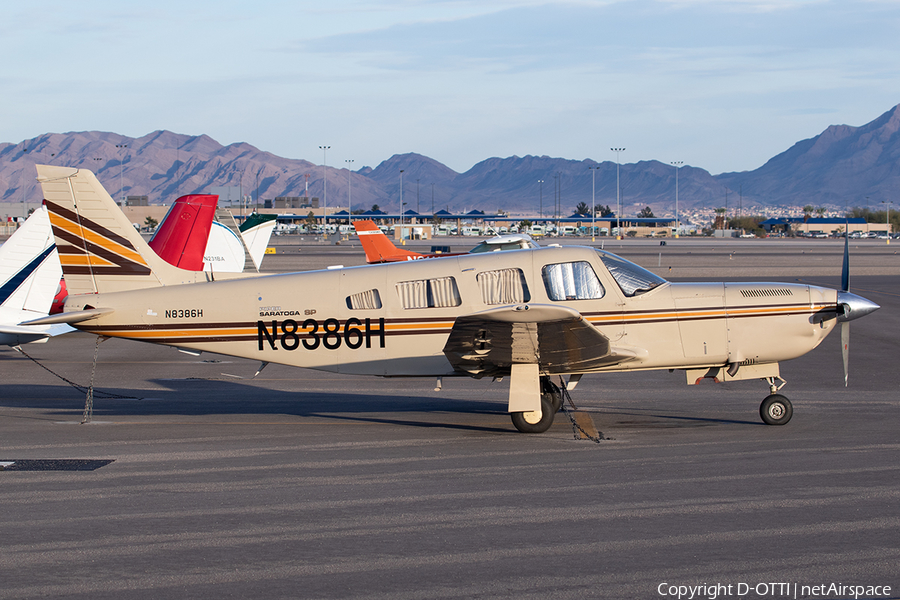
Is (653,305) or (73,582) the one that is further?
(653,305)

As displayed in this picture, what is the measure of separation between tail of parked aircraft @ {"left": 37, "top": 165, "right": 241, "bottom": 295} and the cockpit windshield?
6377 millimetres

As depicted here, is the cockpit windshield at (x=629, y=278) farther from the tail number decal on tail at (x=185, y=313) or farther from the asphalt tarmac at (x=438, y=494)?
the tail number decal on tail at (x=185, y=313)

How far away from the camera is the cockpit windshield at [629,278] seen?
1109cm

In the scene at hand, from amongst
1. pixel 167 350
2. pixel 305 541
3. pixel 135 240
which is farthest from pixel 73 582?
pixel 167 350

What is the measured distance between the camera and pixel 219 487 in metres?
8.37

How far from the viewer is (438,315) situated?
11117 millimetres

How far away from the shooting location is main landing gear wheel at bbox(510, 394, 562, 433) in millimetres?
10852

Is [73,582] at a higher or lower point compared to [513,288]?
lower

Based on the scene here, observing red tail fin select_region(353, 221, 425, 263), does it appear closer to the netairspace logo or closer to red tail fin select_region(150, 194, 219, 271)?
red tail fin select_region(150, 194, 219, 271)

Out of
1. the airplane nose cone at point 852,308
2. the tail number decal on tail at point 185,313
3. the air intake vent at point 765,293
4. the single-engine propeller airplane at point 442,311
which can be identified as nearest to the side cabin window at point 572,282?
the single-engine propeller airplane at point 442,311

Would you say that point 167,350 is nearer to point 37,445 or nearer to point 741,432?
point 37,445

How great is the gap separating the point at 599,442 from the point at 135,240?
697cm

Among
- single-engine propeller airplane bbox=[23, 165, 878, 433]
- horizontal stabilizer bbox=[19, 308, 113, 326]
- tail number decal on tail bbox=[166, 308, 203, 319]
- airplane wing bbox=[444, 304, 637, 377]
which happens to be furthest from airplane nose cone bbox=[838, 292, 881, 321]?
horizontal stabilizer bbox=[19, 308, 113, 326]

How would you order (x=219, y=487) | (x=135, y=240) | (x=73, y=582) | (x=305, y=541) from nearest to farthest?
(x=73, y=582) < (x=305, y=541) < (x=219, y=487) < (x=135, y=240)
